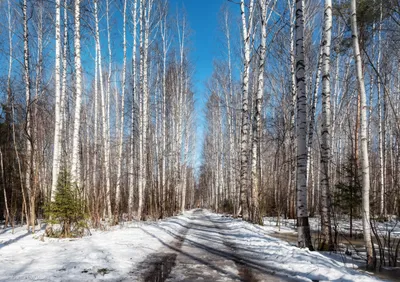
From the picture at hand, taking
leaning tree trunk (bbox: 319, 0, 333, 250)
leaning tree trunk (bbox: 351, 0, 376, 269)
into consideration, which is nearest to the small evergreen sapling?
leaning tree trunk (bbox: 319, 0, 333, 250)

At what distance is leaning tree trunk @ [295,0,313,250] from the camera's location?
654cm

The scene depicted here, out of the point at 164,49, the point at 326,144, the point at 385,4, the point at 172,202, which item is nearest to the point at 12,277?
the point at 326,144

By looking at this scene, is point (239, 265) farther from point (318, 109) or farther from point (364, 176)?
point (318, 109)

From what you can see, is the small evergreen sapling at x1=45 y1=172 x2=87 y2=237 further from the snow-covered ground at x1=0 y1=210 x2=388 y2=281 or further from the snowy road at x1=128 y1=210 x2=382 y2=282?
the snowy road at x1=128 y1=210 x2=382 y2=282

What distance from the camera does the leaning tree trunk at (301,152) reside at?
6539 mm

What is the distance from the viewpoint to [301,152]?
6.59 meters

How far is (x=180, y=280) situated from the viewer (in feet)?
13.1


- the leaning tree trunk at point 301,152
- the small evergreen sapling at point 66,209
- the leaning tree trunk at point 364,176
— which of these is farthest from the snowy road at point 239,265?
the small evergreen sapling at point 66,209

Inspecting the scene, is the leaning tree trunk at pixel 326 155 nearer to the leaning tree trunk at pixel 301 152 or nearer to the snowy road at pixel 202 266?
the leaning tree trunk at pixel 301 152

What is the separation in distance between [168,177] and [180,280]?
59.7 feet

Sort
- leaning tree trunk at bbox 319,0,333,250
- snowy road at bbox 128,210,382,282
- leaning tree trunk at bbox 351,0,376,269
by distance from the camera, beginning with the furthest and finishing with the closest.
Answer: leaning tree trunk at bbox 319,0,333,250 < leaning tree trunk at bbox 351,0,376,269 < snowy road at bbox 128,210,382,282

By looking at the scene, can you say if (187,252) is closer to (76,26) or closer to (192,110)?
(76,26)

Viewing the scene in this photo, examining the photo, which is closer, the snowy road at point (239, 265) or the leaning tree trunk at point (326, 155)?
the snowy road at point (239, 265)

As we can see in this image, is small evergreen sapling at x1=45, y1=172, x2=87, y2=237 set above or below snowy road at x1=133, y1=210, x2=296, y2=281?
above
